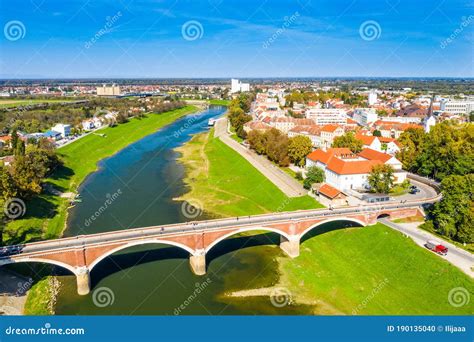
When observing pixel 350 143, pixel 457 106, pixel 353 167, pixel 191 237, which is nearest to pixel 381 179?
pixel 353 167

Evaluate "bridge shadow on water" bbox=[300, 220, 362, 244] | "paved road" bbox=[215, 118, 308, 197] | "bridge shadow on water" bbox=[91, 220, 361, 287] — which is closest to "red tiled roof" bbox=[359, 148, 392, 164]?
"paved road" bbox=[215, 118, 308, 197]

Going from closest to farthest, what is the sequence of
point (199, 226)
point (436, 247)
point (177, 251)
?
point (436, 247)
point (199, 226)
point (177, 251)

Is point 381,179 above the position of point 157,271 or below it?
above

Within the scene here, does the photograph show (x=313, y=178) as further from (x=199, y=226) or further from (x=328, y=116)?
(x=328, y=116)

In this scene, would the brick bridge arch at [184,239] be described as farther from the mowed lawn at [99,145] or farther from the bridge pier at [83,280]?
the mowed lawn at [99,145]

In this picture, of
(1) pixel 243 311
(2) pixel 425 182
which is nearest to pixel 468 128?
(2) pixel 425 182

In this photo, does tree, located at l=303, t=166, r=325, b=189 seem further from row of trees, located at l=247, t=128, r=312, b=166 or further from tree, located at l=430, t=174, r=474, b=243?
tree, located at l=430, t=174, r=474, b=243
